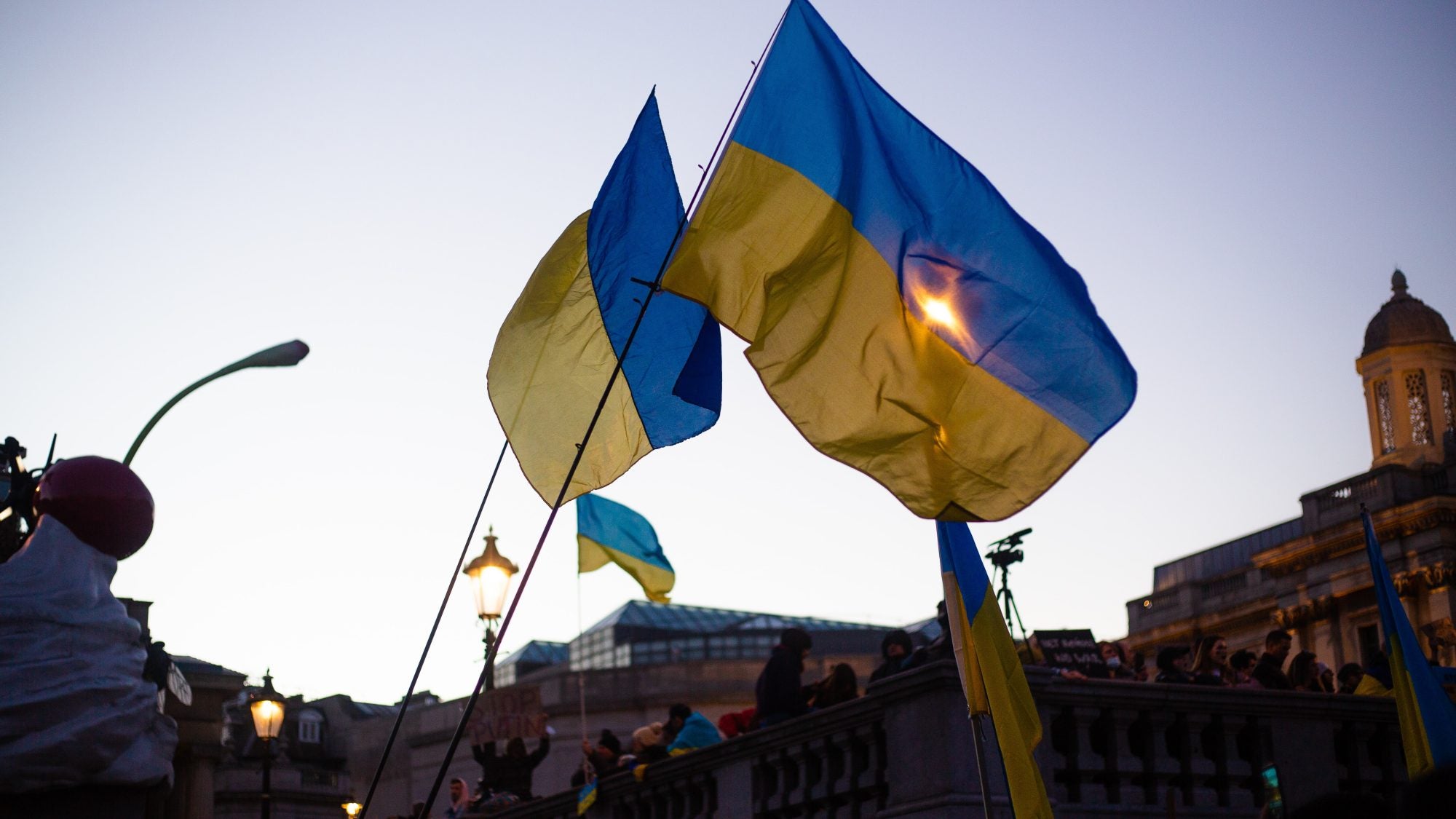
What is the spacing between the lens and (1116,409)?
782cm

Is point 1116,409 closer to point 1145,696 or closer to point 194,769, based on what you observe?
point 1145,696

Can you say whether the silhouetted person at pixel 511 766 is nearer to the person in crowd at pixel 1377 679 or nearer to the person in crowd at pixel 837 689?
the person in crowd at pixel 837 689

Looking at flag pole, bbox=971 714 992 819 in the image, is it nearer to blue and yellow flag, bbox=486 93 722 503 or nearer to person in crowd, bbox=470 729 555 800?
blue and yellow flag, bbox=486 93 722 503

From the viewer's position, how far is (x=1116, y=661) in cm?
1288

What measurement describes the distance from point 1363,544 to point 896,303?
41.4 m

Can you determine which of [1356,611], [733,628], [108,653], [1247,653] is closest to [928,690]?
[1247,653]

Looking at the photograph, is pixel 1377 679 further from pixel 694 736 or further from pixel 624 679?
pixel 624 679

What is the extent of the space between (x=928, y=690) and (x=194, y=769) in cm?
493

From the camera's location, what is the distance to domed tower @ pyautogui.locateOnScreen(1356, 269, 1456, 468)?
5031cm

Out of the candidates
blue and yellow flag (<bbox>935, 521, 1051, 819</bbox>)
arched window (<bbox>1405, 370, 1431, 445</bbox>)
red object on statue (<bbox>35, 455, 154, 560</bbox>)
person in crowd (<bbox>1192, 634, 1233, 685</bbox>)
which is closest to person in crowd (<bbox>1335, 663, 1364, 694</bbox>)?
person in crowd (<bbox>1192, 634, 1233, 685</bbox>)

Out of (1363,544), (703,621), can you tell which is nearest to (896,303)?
(1363,544)

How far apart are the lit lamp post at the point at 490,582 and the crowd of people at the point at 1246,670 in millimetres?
6412

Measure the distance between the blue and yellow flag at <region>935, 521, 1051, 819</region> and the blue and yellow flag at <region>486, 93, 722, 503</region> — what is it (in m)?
1.64

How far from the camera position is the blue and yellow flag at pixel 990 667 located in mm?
8430
